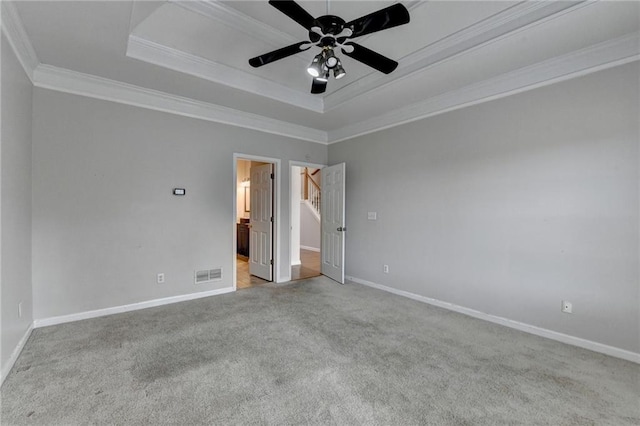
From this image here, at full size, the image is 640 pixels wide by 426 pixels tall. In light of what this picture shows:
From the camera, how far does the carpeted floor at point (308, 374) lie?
68.6 inches

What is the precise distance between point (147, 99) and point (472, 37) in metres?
3.73

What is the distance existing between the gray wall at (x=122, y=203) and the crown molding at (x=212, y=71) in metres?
0.92

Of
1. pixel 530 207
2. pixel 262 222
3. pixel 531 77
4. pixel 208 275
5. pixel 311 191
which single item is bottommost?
pixel 208 275

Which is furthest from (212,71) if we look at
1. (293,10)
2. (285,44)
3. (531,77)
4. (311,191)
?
(311,191)

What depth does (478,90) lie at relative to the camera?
328 centimetres

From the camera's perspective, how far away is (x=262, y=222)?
5.08 m

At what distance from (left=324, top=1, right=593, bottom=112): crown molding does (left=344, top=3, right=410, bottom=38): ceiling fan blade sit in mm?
1147

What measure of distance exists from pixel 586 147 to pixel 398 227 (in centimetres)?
224

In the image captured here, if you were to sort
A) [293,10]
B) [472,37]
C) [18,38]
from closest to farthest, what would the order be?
[293,10] < [18,38] < [472,37]

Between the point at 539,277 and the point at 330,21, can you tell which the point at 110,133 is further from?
the point at 539,277

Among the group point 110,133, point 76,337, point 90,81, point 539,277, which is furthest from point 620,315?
point 90,81

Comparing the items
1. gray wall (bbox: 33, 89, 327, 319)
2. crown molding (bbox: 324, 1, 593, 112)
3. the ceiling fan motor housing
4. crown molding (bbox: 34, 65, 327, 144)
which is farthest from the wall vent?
the ceiling fan motor housing

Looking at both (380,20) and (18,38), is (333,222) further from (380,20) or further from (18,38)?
(18,38)

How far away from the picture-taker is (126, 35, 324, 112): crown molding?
2.76m
